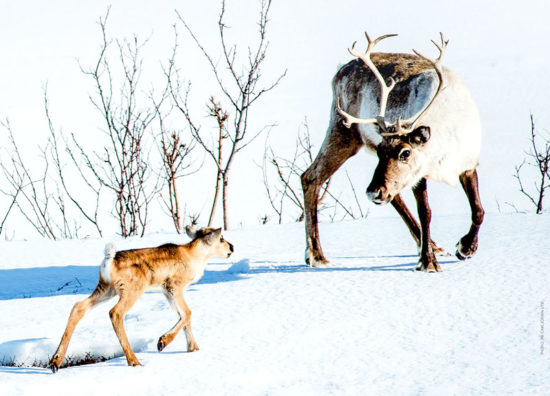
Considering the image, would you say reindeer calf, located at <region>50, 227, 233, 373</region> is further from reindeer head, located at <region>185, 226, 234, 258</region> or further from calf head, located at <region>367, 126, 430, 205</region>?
calf head, located at <region>367, 126, 430, 205</region>

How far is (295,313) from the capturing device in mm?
5074

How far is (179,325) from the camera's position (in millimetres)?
4398

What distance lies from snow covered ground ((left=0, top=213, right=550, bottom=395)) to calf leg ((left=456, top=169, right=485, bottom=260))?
135mm

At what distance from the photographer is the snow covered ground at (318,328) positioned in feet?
12.8

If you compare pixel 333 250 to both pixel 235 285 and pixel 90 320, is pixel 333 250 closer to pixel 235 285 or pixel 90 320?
pixel 235 285

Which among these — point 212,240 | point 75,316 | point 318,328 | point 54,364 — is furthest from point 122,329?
point 318,328

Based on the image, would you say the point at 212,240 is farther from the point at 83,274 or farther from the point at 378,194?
the point at 83,274

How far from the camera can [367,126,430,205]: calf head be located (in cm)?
578

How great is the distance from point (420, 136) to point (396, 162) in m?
0.26

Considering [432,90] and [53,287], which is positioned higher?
[432,90]

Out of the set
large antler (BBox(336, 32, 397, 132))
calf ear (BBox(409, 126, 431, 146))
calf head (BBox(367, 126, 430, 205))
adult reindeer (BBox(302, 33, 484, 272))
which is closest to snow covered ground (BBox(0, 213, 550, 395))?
adult reindeer (BBox(302, 33, 484, 272))

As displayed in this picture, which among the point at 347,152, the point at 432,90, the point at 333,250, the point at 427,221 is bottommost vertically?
the point at 333,250

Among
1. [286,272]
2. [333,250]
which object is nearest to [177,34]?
[333,250]

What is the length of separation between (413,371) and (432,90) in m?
2.77
